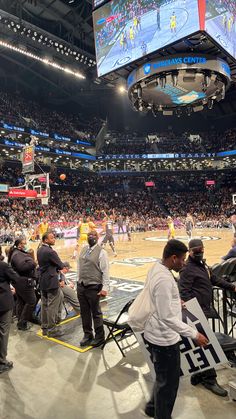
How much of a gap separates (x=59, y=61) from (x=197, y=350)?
29.3 m

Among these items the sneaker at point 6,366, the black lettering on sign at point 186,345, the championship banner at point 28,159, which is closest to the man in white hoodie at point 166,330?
the black lettering on sign at point 186,345

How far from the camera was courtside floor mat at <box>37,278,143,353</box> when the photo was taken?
4.94 m

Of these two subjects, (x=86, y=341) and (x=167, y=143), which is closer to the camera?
(x=86, y=341)

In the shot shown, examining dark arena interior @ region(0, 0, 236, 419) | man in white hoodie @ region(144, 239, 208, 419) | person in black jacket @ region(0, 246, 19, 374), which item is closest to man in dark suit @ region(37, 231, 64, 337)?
dark arena interior @ region(0, 0, 236, 419)

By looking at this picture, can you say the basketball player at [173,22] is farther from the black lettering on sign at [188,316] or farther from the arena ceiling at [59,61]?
the black lettering on sign at [188,316]

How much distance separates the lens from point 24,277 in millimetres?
5535

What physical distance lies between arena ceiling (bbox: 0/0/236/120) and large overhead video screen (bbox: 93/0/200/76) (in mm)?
619

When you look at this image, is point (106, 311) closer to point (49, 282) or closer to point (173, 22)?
point (49, 282)

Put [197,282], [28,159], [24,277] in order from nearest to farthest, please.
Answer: [197,282] → [24,277] → [28,159]

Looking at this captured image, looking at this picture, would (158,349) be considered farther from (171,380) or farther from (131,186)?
(131,186)

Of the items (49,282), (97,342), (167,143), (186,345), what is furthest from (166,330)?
(167,143)

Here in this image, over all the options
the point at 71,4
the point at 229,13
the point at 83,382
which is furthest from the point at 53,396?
the point at 71,4

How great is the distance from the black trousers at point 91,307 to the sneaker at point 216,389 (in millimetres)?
1787

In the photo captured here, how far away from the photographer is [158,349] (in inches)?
101
